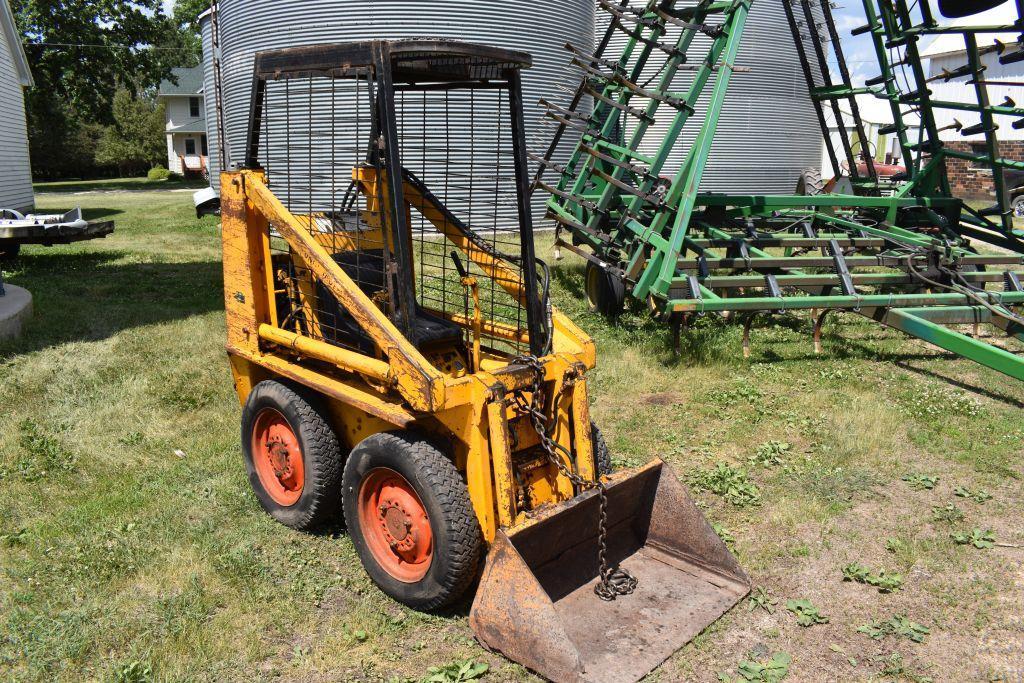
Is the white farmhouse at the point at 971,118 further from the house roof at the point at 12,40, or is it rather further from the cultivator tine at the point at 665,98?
the house roof at the point at 12,40

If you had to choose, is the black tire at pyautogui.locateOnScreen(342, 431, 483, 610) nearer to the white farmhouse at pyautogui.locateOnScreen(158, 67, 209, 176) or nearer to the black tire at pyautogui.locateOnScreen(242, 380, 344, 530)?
the black tire at pyautogui.locateOnScreen(242, 380, 344, 530)

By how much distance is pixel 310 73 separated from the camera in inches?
168

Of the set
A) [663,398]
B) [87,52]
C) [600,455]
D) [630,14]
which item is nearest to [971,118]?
[630,14]

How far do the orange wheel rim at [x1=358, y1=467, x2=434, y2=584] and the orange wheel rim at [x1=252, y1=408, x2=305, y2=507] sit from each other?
682 millimetres

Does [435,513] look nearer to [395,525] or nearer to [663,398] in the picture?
[395,525]

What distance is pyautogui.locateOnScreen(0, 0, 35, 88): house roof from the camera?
20.7 metres

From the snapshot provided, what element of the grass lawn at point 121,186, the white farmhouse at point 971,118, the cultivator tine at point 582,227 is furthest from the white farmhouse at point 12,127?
the white farmhouse at point 971,118

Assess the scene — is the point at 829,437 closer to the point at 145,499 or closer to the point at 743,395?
the point at 743,395

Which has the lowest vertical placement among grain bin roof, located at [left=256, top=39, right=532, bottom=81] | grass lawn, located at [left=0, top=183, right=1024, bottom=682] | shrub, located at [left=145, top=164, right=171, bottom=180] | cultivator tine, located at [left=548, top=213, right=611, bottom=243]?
shrub, located at [left=145, top=164, right=171, bottom=180]

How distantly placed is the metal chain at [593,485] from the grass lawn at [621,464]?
459 mm

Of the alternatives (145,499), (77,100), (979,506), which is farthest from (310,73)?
(77,100)

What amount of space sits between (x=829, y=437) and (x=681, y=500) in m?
2.37

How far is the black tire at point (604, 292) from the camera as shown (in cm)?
945

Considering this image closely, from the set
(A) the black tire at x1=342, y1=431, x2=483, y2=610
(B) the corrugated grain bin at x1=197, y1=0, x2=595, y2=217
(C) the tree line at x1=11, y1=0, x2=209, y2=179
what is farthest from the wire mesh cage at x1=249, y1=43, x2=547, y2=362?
(C) the tree line at x1=11, y1=0, x2=209, y2=179
